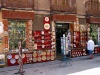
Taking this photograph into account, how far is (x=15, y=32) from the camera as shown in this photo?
11.6m

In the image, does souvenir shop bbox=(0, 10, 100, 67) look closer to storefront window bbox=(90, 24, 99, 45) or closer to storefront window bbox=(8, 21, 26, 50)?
storefront window bbox=(8, 21, 26, 50)

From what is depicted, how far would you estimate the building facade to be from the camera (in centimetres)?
1111

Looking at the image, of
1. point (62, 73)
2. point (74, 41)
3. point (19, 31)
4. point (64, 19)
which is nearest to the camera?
point (62, 73)

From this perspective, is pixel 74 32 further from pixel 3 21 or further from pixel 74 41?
pixel 3 21

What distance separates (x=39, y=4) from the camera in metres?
12.5

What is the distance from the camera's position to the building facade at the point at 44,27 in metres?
11.1

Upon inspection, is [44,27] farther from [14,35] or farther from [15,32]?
[14,35]

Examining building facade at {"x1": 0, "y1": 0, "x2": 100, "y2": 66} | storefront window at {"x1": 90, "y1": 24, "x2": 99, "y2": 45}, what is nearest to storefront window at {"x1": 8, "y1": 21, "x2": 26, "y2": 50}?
building facade at {"x1": 0, "y1": 0, "x2": 100, "y2": 66}

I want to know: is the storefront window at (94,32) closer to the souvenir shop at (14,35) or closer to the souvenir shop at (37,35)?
the souvenir shop at (37,35)

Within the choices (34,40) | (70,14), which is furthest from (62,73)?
(70,14)

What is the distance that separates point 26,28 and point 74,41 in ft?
13.7

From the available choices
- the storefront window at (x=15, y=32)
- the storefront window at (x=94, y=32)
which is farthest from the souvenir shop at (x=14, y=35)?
the storefront window at (x=94, y=32)

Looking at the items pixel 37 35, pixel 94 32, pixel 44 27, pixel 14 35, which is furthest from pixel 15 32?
pixel 94 32

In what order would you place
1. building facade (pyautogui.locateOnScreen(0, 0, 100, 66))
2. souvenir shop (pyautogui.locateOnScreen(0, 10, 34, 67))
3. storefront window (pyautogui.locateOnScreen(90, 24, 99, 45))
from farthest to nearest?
storefront window (pyautogui.locateOnScreen(90, 24, 99, 45))
building facade (pyautogui.locateOnScreen(0, 0, 100, 66))
souvenir shop (pyautogui.locateOnScreen(0, 10, 34, 67))
